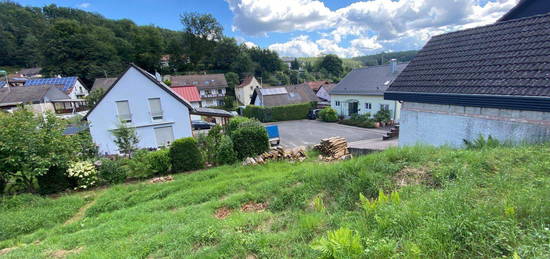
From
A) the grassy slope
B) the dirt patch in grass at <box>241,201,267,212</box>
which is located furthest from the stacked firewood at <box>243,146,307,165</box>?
the dirt patch in grass at <box>241,201,267,212</box>

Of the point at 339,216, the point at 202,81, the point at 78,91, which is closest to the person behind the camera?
the point at 339,216

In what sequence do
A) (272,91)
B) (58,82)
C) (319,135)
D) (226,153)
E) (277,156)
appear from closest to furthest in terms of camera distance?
(226,153) < (277,156) < (319,135) < (272,91) < (58,82)

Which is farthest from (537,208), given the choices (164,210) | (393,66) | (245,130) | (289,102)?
(289,102)

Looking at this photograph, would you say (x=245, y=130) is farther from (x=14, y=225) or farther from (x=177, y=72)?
(x=177, y=72)

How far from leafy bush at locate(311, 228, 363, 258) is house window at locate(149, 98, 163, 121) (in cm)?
1604

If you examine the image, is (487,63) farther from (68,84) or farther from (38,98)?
(68,84)

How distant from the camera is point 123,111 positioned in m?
15.3

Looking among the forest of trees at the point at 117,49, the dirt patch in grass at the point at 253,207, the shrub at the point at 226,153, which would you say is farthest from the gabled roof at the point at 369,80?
the forest of trees at the point at 117,49

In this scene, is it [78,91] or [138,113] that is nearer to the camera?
[138,113]

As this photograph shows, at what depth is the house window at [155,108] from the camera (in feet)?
51.1

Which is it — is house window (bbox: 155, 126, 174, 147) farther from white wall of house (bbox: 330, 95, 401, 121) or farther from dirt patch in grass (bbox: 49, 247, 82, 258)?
white wall of house (bbox: 330, 95, 401, 121)

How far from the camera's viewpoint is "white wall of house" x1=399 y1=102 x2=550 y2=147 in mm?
5626

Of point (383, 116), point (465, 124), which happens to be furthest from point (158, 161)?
point (383, 116)

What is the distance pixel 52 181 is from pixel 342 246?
12133mm
